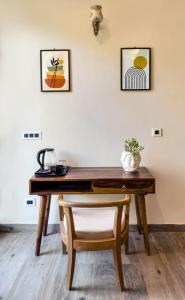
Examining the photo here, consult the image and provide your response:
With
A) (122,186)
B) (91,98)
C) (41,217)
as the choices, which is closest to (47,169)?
(41,217)

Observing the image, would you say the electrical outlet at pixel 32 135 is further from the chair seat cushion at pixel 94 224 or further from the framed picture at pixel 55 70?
the chair seat cushion at pixel 94 224

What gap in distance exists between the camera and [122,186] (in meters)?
2.51

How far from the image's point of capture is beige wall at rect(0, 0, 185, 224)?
2.95 meters

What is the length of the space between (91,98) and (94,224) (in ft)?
4.67

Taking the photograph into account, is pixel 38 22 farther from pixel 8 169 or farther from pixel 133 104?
pixel 8 169

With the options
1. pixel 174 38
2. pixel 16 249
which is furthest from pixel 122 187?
pixel 174 38

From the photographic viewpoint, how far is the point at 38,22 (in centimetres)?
296

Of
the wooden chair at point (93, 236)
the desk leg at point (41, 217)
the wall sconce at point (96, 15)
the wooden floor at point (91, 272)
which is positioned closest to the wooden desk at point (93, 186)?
the desk leg at point (41, 217)

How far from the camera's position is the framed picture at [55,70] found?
2975 millimetres

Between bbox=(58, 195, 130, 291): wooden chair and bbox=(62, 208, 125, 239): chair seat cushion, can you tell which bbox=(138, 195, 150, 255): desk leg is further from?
bbox=(58, 195, 130, 291): wooden chair

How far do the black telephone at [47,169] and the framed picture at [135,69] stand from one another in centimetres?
107

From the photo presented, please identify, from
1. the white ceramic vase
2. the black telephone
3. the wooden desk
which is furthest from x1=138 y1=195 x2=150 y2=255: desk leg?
the black telephone

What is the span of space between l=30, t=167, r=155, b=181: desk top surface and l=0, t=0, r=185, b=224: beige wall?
144 millimetres

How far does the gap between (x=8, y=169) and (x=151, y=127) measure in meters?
1.65
